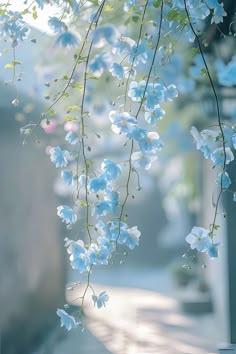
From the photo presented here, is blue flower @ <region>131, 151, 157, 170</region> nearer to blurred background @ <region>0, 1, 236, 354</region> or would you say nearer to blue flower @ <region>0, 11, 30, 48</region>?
blue flower @ <region>0, 11, 30, 48</region>

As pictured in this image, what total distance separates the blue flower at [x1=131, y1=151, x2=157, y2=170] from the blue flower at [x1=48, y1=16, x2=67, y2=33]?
225 millimetres

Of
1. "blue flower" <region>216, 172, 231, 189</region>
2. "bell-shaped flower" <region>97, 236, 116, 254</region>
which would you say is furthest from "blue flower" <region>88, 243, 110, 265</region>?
"blue flower" <region>216, 172, 231, 189</region>

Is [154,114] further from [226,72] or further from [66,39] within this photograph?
[226,72]

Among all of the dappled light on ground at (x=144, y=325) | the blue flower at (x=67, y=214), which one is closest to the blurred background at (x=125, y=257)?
the dappled light on ground at (x=144, y=325)

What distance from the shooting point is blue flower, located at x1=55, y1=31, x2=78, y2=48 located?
751 mm

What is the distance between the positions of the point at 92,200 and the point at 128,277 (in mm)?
1544

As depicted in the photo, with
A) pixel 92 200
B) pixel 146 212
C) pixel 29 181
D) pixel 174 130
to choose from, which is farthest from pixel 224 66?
pixel 29 181

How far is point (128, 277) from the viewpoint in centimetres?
248

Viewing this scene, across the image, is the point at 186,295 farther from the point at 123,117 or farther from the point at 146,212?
the point at 123,117

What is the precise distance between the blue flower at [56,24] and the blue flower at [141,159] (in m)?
0.23

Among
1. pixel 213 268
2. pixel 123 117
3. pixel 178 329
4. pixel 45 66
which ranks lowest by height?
pixel 178 329

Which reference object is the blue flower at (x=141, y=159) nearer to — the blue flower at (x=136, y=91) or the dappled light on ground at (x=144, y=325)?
the blue flower at (x=136, y=91)

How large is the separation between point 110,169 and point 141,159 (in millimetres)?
54

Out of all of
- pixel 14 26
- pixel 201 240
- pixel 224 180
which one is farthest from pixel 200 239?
pixel 14 26
